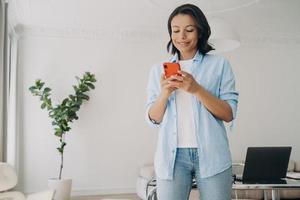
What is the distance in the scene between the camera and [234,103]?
97cm

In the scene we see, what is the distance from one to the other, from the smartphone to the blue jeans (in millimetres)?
214

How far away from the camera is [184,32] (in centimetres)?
97

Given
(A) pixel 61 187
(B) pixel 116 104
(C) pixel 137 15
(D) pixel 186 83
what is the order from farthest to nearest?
(B) pixel 116 104, (C) pixel 137 15, (A) pixel 61 187, (D) pixel 186 83

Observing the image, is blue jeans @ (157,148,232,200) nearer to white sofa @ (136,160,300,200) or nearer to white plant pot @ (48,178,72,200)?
white sofa @ (136,160,300,200)

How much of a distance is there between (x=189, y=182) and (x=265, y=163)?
116 cm

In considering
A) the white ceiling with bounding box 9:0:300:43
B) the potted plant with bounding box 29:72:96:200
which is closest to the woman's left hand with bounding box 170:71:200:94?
the white ceiling with bounding box 9:0:300:43

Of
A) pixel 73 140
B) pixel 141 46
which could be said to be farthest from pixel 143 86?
pixel 73 140

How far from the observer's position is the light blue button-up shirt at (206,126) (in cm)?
90

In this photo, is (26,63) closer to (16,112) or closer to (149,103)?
(16,112)

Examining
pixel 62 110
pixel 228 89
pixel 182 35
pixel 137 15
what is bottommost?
pixel 62 110

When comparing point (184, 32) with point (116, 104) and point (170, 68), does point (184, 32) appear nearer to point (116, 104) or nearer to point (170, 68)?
point (170, 68)

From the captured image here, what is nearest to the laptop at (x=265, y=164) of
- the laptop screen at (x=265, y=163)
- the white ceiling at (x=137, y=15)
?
the laptop screen at (x=265, y=163)

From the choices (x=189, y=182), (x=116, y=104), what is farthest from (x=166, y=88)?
(x=116, y=104)

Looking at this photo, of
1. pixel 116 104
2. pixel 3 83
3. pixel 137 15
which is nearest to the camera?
pixel 3 83
